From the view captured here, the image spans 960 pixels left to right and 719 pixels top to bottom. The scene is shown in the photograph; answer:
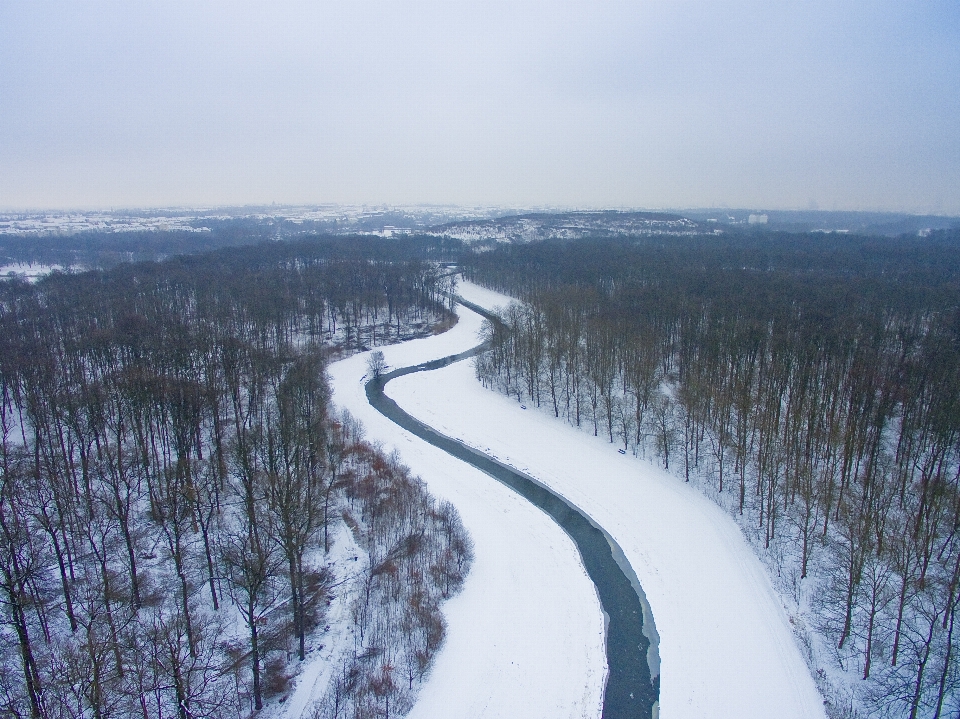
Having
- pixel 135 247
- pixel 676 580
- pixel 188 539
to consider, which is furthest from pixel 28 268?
pixel 676 580

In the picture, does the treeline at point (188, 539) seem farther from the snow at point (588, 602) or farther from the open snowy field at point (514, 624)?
the snow at point (588, 602)

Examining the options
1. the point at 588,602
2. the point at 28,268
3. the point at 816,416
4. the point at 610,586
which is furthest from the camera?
the point at 28,268

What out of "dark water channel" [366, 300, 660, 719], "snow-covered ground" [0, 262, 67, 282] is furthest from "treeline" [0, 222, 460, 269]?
"dark water channel" [366, 300, 660, 719]

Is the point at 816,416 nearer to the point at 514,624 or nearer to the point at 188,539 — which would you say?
the point at 514,624

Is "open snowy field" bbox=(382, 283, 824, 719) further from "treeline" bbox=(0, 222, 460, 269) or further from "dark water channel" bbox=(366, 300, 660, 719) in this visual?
"treeline" bbox=(0, 222, 460, 269)

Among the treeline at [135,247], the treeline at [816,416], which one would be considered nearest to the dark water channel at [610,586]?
the treeline at [816,416]

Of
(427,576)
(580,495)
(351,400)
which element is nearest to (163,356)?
(351,400)
